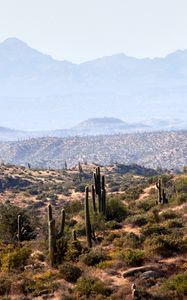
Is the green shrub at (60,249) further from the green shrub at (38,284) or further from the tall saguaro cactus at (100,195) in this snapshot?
the tall saguaro cactus at (100,195)

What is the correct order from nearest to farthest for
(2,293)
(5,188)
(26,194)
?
(2,293), (26,194), (5,188)

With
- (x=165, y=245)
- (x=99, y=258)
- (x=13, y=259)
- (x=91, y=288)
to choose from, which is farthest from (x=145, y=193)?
(x=91, y=288)

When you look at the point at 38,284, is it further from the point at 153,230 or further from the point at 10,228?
the point at 10,228

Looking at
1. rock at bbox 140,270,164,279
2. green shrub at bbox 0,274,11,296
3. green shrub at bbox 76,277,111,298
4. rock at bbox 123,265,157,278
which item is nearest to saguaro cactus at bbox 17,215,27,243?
green shrub at bbox 0,274,11,296

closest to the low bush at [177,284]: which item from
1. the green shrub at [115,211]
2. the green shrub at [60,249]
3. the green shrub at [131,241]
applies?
the green shrub at [131,241]

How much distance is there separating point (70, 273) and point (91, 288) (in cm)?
211

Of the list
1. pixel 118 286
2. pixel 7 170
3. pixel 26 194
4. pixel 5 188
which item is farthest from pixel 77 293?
pixel 7 170

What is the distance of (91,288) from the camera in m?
18.8

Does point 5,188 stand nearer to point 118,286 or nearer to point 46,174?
point 46,174

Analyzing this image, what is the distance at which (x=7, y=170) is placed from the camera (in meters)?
95.1

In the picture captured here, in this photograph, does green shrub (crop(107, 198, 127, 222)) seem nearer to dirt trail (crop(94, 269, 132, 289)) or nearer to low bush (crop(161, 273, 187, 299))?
dirt trail (crop(94, 269, 132, 289))

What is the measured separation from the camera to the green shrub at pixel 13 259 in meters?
23.2

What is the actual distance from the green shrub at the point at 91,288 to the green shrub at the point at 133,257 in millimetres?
2264

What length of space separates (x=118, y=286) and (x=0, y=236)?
13.9 metres
